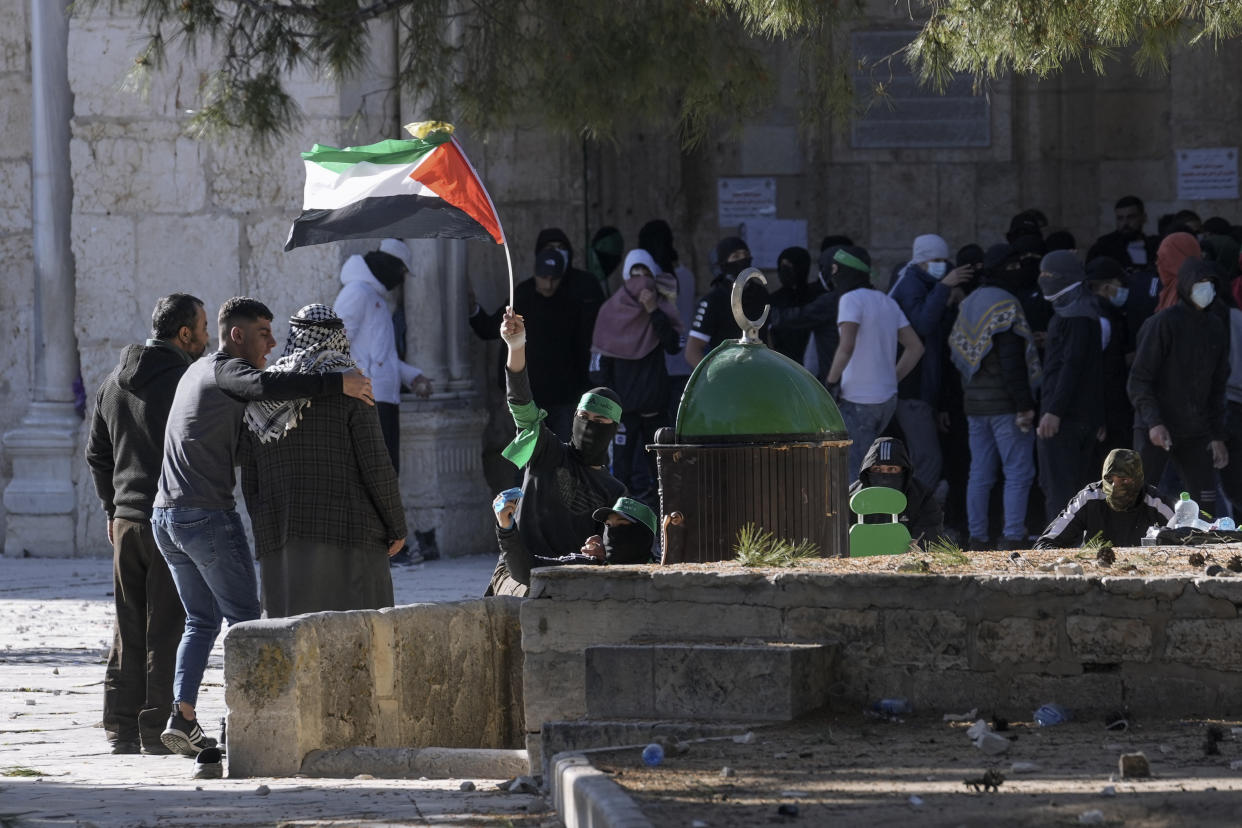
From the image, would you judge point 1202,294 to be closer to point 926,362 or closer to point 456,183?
point 926,362

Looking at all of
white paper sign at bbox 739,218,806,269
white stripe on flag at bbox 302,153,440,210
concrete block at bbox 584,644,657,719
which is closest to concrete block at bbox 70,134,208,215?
white stripe on flag at bbox 302,153,440,210

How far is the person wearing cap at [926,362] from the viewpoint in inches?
490

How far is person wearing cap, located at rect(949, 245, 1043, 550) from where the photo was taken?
11898 mm

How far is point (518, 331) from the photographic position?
26.4 feet

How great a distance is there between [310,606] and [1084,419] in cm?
559

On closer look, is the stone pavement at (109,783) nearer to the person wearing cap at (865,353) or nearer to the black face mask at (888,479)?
the black face mask at (888,479)

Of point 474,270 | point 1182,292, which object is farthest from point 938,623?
point 474,270

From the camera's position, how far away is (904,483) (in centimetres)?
901

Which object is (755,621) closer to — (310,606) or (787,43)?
(310,606)

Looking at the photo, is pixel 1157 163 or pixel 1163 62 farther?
pixel 1157 163

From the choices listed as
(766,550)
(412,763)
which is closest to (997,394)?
(766,550)

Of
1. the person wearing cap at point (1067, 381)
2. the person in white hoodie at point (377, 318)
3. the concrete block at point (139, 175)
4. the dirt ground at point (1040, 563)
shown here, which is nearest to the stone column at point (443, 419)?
the person in white hoodie at point (377, 318)

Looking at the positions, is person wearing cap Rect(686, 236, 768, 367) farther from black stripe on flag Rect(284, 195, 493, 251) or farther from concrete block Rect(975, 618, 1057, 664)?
concrete block Rect(975, 618, 1057, 664)

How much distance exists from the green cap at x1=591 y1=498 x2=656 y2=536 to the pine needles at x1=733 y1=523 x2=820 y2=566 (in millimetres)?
399
